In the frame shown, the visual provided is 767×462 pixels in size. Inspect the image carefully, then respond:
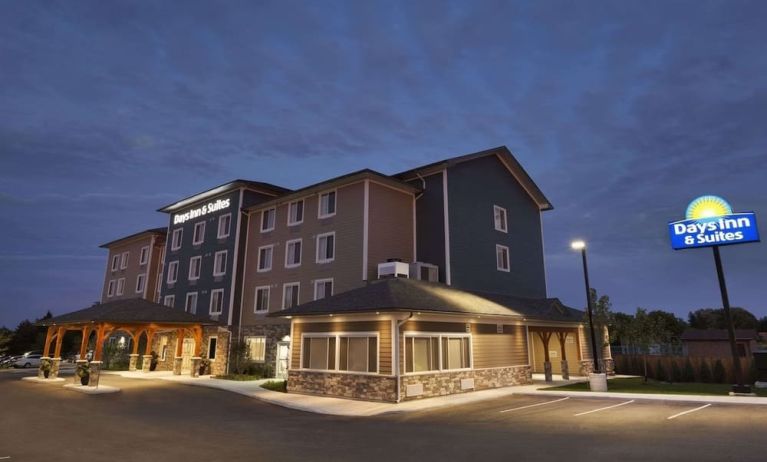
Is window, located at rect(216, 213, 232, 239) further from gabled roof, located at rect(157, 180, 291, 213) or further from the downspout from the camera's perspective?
the downspout

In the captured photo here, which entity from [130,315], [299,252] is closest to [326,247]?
[299,252]

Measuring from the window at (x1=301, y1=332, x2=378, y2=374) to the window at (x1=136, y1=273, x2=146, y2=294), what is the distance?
3320 cm

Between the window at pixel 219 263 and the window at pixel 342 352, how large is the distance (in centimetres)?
1654

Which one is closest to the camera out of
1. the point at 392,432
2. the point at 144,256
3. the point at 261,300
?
the point at 392,432

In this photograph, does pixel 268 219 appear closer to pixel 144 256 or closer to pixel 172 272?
pixel 172 272

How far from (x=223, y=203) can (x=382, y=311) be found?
23.6 metres

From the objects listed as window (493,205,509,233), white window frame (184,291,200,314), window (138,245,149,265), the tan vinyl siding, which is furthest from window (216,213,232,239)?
window (493,205,509,233)

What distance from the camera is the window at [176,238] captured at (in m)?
42.0

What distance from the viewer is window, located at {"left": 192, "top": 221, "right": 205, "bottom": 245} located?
3947 cm

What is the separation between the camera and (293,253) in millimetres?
32188

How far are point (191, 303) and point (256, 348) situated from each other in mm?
9394

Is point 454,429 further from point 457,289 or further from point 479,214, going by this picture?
point 479,214

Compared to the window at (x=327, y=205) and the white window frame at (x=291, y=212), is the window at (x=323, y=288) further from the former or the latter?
the white window frame at (x=291, y=212)

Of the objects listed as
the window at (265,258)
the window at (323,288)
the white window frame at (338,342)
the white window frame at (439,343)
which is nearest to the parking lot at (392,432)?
the white window frame at (439,343)
